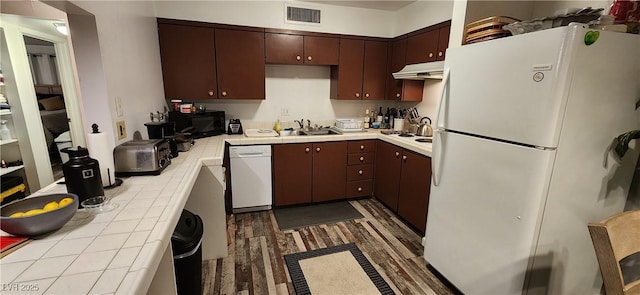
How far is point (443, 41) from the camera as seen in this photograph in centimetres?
245

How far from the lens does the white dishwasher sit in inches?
106

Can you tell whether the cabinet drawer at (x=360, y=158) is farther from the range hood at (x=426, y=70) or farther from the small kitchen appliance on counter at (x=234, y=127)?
the small kitchen appliance on counter at (x=234, y=127)

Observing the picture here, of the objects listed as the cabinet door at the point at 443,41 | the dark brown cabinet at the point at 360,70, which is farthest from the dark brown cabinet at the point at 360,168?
the cabinet door at the point at 443,41

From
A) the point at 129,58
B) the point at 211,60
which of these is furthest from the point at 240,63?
the point at 129,58

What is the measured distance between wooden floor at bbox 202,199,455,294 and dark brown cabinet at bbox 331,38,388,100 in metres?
1.43

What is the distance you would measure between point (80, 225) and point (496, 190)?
72.2 inches

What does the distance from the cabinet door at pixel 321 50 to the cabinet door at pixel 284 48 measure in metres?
0.08

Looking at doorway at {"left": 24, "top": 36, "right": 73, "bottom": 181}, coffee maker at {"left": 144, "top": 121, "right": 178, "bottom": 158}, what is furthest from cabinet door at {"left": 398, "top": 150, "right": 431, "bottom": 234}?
doorway at {"left": 24, "top": 36, "right": 73, "bottom": 181}

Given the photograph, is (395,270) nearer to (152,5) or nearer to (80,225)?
(80,225)

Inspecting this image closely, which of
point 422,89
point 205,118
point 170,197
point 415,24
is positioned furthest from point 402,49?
point 170,197

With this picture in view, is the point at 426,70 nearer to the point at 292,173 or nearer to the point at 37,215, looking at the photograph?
the point at 292,173

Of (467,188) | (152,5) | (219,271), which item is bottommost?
(219,271)

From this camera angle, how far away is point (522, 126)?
4.11 feet

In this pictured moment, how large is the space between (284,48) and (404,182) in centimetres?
193
